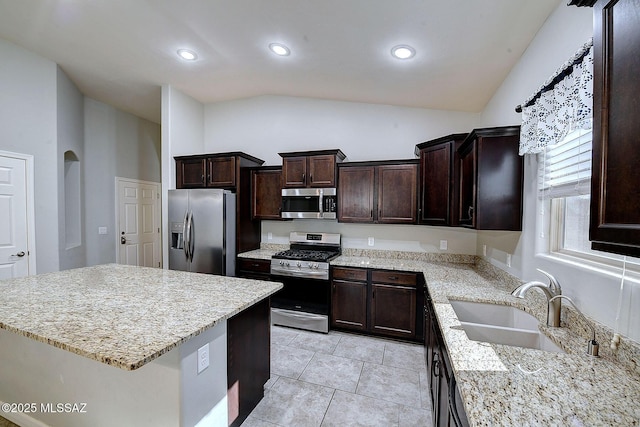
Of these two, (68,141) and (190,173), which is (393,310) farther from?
(68,141)

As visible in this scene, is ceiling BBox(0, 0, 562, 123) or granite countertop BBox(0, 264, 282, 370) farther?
ceiling BBox(0, 0, 562, 123)

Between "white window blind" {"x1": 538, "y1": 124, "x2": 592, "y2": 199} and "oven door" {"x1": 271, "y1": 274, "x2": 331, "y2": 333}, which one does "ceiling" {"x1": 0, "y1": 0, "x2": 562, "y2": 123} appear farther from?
"oven door" {"x1": 271, "y1": 274, "x2": 331, "y2": 333}

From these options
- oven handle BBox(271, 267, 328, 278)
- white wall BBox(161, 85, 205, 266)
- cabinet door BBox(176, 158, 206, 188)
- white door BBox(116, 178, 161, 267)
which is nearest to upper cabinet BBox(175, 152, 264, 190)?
cabinet door BBox(176, 158, 206, 188)

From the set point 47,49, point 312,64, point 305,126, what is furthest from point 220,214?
point 47,49

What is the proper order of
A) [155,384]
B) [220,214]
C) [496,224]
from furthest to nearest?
[220,214] → [496,224] → [155,384]

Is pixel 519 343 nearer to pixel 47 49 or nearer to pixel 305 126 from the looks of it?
pixel 305 126

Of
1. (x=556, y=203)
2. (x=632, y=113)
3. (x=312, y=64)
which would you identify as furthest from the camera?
(x=312, y=64)

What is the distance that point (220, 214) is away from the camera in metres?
3.36

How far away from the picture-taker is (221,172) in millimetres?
3623

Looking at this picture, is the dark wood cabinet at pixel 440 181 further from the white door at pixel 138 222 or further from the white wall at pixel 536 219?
the white door at pixel 138 222

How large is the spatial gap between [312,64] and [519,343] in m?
2.82

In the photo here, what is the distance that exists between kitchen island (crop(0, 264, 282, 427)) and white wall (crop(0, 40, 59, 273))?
188 cm

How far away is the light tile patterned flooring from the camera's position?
1.91 meters

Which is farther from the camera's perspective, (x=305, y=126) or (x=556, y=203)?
A: (x=305, y=126)
